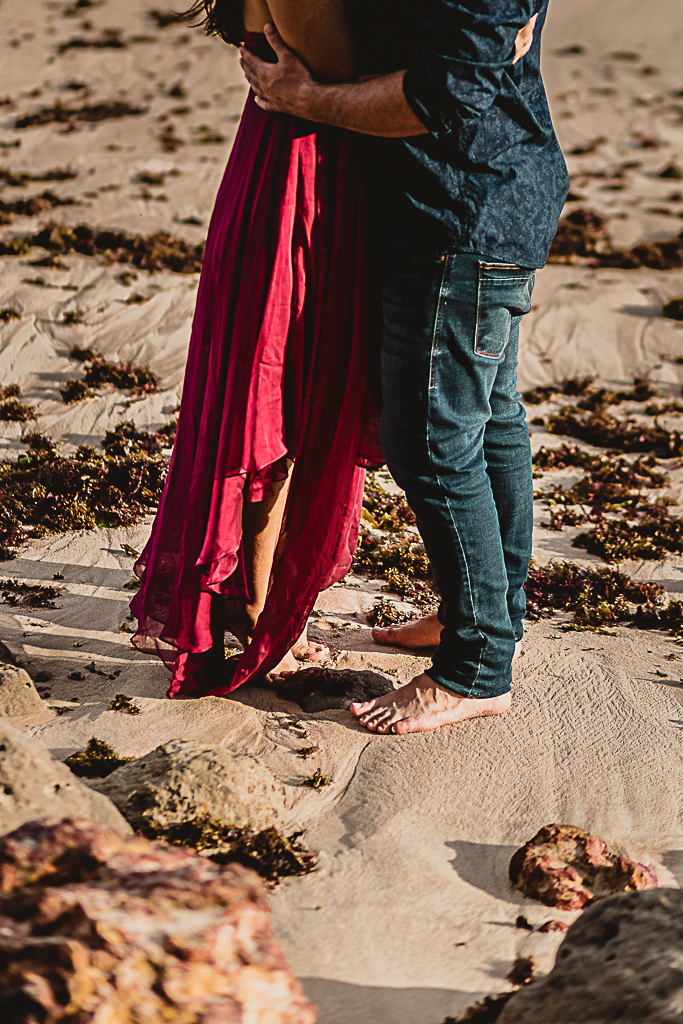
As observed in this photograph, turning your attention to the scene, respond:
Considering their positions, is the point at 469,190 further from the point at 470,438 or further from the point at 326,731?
the point at 326,731

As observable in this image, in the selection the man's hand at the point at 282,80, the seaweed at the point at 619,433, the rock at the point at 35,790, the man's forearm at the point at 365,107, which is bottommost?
the seaweed at the point at 619,433

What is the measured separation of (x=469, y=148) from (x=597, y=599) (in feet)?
6.94

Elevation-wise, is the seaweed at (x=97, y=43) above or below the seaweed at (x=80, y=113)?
above

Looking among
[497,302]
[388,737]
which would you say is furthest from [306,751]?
[497,302]

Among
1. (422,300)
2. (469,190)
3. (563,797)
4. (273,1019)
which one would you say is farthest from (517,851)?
(469,190)

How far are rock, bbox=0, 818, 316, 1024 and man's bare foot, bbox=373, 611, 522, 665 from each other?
1722mm

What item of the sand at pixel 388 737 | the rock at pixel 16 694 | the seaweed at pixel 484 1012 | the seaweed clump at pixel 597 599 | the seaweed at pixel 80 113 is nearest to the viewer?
the seaweed at pixel 484 1012

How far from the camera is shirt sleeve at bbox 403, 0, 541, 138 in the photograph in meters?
1.87

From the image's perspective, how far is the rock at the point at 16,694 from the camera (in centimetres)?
247

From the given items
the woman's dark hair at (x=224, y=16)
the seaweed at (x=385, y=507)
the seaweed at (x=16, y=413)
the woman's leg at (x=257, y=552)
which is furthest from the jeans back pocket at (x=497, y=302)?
the seaweed at (x=16, y=413)

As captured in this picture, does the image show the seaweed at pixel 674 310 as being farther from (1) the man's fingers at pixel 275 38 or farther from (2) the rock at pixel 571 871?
(2) the rock at pixel 571 871

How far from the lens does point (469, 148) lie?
2.07 metres

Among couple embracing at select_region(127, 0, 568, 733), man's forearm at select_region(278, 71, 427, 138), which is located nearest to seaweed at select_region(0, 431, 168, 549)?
couple embracing at select_region(127, 0, 568, 733)

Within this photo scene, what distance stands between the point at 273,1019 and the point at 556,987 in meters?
0.51
